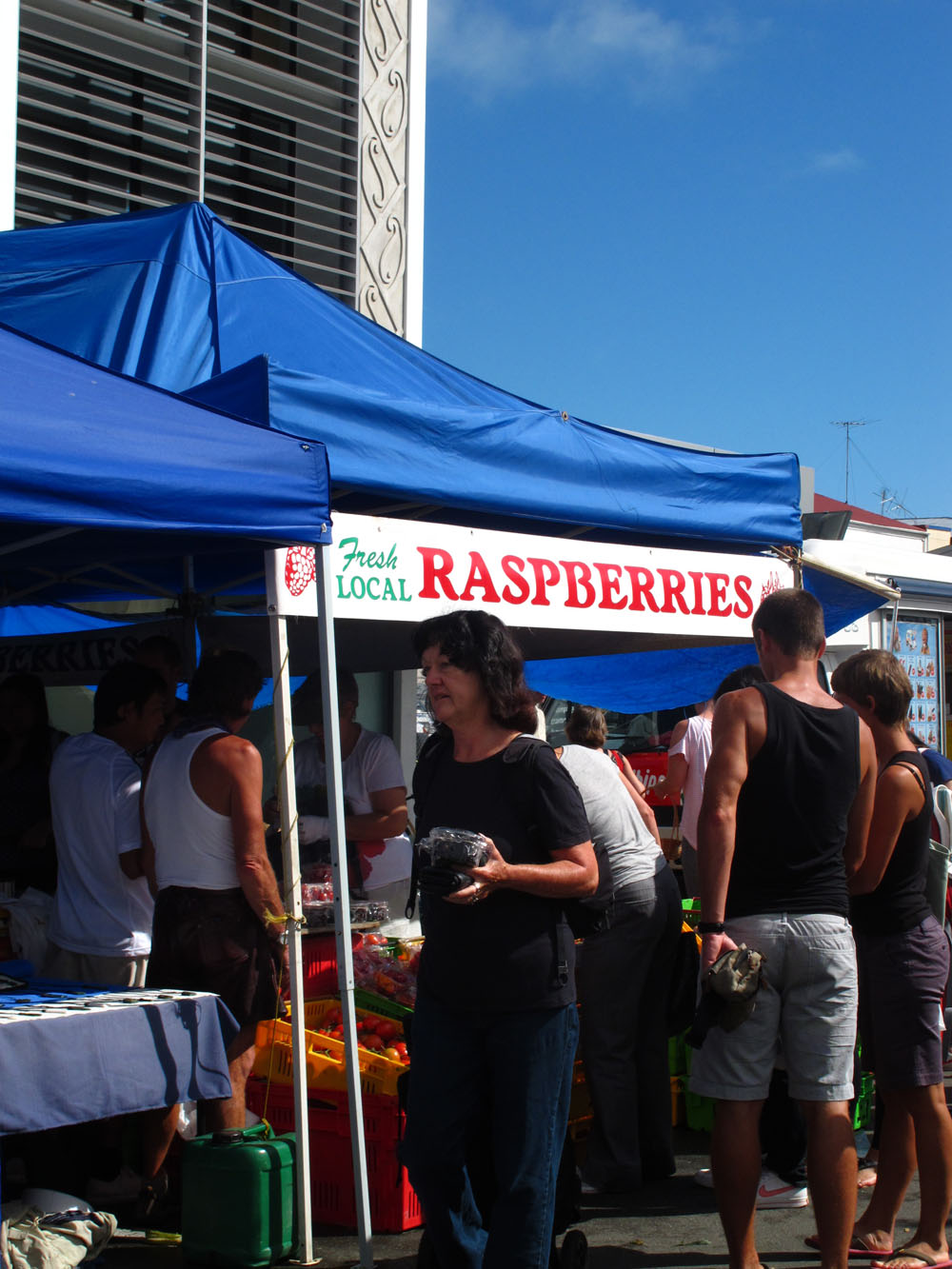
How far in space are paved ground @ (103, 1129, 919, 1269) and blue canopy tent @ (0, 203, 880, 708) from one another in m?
2.46

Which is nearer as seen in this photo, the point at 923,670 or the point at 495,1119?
the point at 495,1119

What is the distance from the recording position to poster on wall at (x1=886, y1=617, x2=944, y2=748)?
984 centimetres

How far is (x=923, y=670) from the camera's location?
1002 cm

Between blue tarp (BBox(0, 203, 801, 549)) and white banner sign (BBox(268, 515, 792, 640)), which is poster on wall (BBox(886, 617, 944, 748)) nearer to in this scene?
blue tarp (BBox(0, 203, 801, 549))

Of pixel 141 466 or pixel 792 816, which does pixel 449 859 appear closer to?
pixel 792 816

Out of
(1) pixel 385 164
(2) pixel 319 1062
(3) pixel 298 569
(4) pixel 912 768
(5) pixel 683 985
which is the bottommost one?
(2) pixel 319 1062

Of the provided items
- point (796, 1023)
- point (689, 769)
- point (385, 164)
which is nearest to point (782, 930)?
point (796, 1023)

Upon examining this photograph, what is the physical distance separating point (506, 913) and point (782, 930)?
2.89ft

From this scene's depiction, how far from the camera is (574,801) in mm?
3012

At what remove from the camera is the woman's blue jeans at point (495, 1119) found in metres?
2.87

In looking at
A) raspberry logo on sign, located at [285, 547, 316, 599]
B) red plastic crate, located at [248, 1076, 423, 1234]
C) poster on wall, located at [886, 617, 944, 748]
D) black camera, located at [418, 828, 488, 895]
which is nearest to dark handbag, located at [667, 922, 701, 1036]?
red plastic crate, located at [248, 1076, 423, 1234]

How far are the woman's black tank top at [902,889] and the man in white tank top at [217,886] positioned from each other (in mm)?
1816

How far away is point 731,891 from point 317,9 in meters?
8.16

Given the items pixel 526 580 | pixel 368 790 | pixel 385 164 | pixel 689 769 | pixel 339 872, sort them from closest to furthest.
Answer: pixel 339 872 → pixel 526 580 → pixel 368 790 → pixel 689 769 → pixel 385 164
